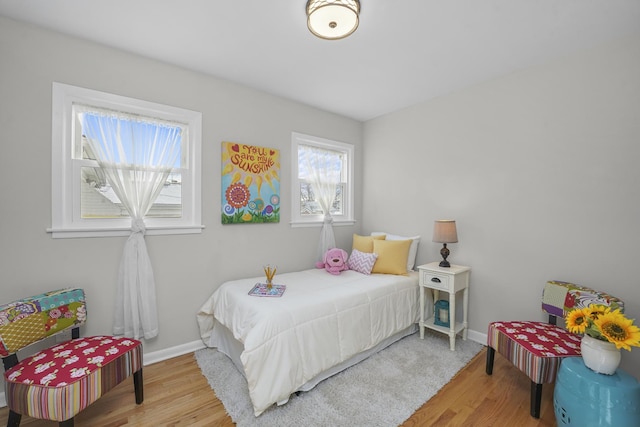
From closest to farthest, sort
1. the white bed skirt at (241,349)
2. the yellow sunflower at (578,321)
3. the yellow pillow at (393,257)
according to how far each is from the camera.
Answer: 1. the yellow sunflower at (578,321)
2. the white bed skirt at (241,349)
3. the yellow pillow at (393,257)

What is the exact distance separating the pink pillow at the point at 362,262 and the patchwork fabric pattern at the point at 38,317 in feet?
7.81

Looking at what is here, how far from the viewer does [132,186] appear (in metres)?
2.25

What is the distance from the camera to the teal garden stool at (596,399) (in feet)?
4.46

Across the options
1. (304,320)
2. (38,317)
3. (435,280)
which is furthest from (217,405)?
(435,280)

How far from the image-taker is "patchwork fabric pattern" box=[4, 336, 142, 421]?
1.35 meters

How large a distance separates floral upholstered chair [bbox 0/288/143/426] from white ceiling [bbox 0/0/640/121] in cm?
190

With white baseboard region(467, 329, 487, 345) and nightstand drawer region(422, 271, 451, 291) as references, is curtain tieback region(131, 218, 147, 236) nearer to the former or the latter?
nightstand drawer region(422, 271, 451, 291)

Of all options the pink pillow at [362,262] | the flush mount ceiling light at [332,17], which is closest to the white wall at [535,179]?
the pink pillow at [362,262]

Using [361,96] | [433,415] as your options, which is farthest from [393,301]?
[361,96]

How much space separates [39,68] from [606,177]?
4.26 m

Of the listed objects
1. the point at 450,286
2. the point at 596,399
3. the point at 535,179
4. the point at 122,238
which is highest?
the point at 535,179

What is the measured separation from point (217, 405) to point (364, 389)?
104 centimetres

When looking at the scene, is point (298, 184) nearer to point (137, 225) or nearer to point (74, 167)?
point (137, 225)

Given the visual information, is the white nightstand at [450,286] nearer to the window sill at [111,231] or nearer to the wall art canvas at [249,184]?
the wall art canvas at [249,184]
